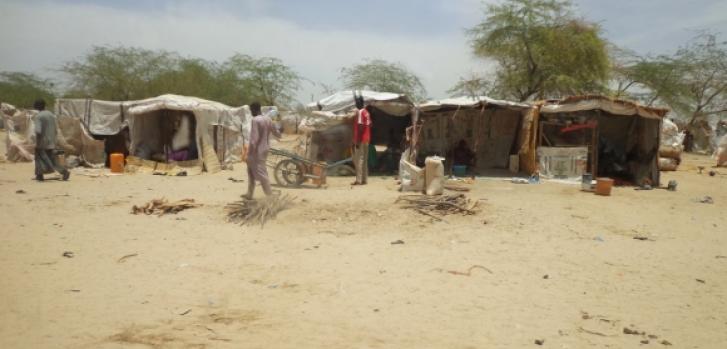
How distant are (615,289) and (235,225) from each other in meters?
4.48

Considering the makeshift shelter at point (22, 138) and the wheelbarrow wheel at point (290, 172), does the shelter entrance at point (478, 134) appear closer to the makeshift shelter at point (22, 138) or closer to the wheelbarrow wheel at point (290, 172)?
the wheelbarrow wheel at point (290, 172)

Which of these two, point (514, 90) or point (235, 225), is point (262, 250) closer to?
point (235, 225)

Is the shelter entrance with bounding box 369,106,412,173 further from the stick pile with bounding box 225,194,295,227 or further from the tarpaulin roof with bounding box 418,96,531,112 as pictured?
the stick pile with bounding box 225,194,295,227

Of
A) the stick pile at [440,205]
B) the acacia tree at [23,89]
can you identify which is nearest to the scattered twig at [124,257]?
the stick pile at [440,205]

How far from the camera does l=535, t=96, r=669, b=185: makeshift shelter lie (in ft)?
36.9

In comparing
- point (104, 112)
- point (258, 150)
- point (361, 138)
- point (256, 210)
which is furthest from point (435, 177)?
point (104, 112)

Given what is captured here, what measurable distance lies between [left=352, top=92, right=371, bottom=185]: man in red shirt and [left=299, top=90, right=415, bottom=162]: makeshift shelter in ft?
5.61

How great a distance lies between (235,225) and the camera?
6.37m

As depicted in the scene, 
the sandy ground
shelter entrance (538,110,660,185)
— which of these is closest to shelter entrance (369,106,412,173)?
shelter entrance (538,110,660,185)

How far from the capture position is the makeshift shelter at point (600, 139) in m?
11.2

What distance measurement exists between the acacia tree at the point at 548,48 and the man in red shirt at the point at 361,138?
38.6 ft

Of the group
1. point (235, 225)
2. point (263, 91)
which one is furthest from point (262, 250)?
point (263, 91)

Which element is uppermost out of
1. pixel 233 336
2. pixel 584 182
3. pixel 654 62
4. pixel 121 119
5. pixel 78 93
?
pixel 654 62

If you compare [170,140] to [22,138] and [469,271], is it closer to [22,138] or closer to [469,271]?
[22,138]
